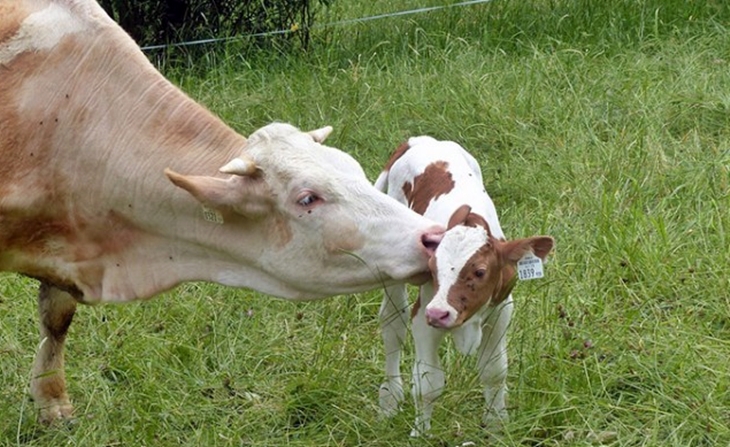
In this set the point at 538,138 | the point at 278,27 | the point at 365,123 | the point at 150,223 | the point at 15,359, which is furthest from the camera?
the point at 278,27

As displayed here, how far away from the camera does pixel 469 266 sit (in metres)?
3.89

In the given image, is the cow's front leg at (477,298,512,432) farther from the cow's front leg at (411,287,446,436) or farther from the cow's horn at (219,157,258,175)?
the cow's horn at (219,157,258,175)

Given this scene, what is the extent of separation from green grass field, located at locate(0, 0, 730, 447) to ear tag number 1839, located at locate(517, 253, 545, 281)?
1.85 feet

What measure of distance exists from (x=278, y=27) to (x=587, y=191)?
11.9 feet

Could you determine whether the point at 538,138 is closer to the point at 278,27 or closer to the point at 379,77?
the point at 379,77

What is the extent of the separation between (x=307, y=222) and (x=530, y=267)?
723 mm

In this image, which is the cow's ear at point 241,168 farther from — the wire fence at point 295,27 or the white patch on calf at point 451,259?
the wire fence at point 295,27

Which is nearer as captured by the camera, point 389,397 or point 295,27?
point 389,397

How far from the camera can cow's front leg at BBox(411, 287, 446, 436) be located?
4.36 m

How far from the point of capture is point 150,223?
14.1ft

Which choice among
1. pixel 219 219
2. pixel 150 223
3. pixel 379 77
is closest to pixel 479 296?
pixel 219 219

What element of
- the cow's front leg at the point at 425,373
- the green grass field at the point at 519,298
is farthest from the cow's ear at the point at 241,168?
the green grass field at the point at 519,298

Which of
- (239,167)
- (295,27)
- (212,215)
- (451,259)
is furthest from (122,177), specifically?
(295,27)

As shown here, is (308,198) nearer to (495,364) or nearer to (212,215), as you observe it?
(212,215)
